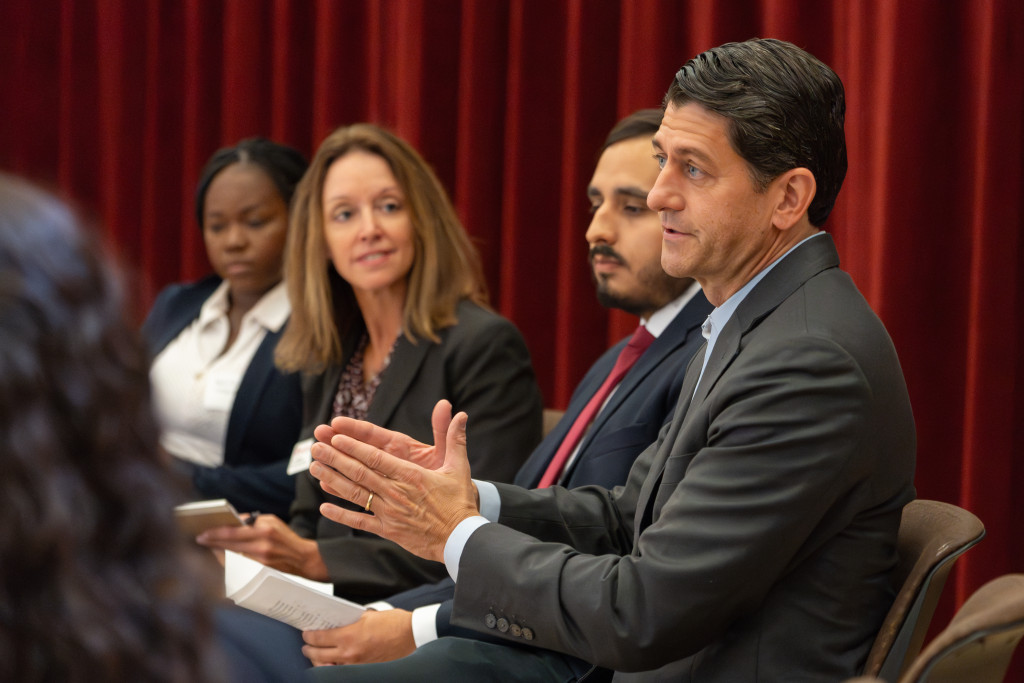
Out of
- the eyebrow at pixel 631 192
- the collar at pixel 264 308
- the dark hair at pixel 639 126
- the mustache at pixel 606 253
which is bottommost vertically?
the collar at pixel 264 308

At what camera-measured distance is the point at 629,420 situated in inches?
82.1

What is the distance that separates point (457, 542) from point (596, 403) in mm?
763

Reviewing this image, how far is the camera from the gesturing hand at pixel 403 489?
1.60 meters

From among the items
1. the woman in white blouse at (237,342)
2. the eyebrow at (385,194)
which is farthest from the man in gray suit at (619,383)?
the woman in white blouse at (237,342)

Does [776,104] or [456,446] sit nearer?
[776,104]

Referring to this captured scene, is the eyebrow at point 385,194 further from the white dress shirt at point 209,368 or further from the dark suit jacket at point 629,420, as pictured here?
the dark suit jacket at point 629,420

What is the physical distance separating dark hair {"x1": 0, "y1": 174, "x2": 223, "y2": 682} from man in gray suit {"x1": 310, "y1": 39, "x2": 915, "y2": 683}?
848mm

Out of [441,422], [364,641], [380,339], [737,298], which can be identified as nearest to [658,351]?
[737,298]

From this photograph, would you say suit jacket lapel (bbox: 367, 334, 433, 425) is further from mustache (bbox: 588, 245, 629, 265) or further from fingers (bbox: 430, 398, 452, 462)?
fingers (bbox: 430, 398, 452, 462)

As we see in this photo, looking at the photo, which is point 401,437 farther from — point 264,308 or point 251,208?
point 251,208

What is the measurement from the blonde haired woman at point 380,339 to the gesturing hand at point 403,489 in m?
0.79

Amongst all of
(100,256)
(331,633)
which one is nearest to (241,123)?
(331,633)

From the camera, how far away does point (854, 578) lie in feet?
4.61

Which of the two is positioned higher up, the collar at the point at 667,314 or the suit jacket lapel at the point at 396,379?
the collar at the point at 667,314
